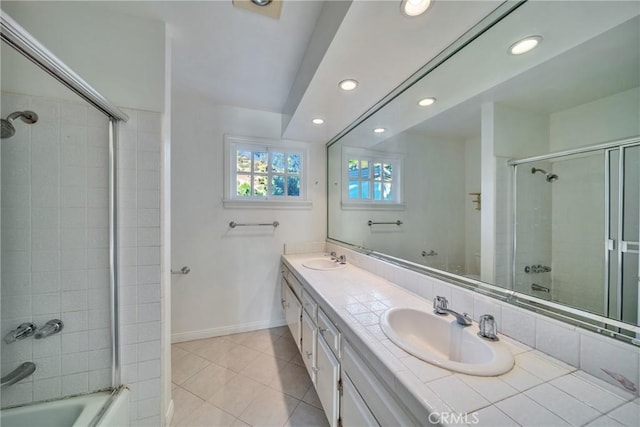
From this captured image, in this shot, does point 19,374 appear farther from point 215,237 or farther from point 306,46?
point 306,46

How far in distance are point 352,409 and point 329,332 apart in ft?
1.12

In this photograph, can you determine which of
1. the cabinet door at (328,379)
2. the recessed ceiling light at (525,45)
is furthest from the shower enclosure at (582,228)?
the cabinet door at (328,379)

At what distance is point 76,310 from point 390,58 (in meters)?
2.17

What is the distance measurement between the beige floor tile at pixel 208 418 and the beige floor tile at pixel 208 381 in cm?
11

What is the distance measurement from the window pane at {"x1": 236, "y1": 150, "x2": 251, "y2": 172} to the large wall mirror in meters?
1.53

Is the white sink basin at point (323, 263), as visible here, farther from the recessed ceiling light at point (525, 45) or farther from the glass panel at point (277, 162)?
the recessed ceiling light at point (525, 45)

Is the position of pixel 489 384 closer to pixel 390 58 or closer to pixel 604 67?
pixel 604 67

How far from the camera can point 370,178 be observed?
93.0 inches

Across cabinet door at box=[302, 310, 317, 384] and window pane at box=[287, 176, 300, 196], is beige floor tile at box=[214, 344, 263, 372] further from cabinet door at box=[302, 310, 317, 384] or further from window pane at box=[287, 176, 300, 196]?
window pane at box=[287, 176, 300, 196]

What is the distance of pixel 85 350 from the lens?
1201mm

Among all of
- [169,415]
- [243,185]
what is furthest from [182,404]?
[243,185]

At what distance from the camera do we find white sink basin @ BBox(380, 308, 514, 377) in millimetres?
729

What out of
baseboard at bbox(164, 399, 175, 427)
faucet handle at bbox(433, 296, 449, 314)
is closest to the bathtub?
baseboard at bbox(164, 399, 175, 427)

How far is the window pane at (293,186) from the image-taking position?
2654 mm
